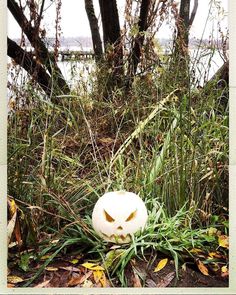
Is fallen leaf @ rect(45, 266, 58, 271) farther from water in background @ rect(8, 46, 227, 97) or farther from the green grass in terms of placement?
water in background @ rect(8, 46, 227, 97)

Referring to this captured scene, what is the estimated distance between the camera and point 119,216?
166 cm

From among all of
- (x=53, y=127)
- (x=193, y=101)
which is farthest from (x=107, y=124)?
(x=193, y=101)

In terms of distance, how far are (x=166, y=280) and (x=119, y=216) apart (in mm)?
265

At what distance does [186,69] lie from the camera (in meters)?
1.79

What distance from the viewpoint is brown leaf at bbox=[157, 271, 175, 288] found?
173cm

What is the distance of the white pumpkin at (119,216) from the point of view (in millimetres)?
1664

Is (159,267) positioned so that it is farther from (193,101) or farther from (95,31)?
(95,31)

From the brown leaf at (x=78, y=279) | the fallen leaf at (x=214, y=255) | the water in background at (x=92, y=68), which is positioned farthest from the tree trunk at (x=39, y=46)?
the fallen leaf at (x=214, y=255)

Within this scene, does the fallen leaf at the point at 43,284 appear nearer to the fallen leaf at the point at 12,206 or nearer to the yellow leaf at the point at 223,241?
the fallen leaf at the point at 12,206

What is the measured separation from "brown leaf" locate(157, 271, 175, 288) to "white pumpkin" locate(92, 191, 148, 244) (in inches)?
6.7

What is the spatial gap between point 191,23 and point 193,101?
251 millimetres

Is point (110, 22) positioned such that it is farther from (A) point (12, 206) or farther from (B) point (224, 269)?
(B) point (224, 269)

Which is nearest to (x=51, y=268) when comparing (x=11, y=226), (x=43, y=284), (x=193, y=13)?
(x=43, y=284)

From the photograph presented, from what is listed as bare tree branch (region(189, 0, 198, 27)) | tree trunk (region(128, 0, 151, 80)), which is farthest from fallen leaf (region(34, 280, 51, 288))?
bare tree branch (region(189, 0, 198, 27))
